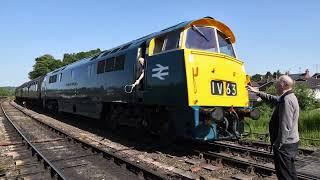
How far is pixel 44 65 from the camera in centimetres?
11025

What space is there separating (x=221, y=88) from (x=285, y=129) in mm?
4458

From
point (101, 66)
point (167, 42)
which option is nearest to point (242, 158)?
point (167, 42)

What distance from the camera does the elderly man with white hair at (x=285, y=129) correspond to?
5.13 metres

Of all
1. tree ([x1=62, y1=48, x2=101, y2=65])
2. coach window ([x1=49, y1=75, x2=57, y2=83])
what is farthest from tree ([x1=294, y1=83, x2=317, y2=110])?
tree ([x1=62, y1=48, x2=101, y2=65])

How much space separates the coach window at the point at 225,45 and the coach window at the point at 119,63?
318 centimetres

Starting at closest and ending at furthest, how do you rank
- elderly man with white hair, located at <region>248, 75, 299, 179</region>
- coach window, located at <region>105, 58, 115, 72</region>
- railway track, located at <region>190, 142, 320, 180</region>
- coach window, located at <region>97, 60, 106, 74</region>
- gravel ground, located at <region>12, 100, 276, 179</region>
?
elderly man with white hair, located at <region>248, 75, 299, 179</region> → railway track, located at <region>190, 142, 320, 180</region> → gravel ground, located at <region>12, 100, 276, 179</region> → coach window, located at <region>105, 58, 115, 72</region> → coach window, located at <region>97, 60, 106, 74</region>

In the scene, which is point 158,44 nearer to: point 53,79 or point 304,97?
point 53,79

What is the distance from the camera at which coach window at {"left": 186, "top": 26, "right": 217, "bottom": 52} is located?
31.5ft

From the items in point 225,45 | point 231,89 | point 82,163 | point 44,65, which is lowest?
point 82,163

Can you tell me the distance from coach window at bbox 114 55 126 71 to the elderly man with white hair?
7290 millimetres

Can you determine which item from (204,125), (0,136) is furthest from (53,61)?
(204,125)

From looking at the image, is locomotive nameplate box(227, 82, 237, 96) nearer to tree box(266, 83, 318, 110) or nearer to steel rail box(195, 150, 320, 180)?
steel rail box(195, 150, 320, 180)

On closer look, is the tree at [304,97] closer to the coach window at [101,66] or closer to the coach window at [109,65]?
the coach window at [101,66]

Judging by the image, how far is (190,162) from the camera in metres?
8.58
